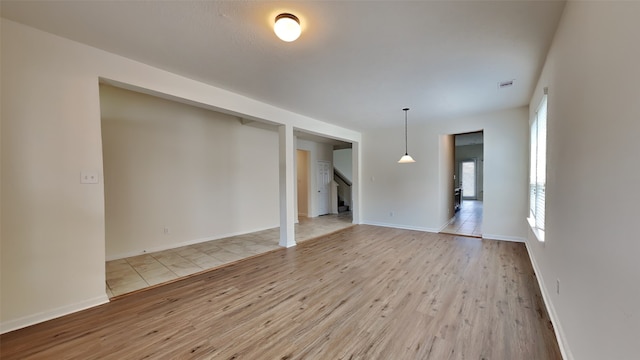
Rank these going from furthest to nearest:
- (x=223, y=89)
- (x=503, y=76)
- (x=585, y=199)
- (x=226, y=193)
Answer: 1. (x=226, y=193)
2. (x=223, y=89)
3. (x=503, y=76)
4. (x=585, y=199)

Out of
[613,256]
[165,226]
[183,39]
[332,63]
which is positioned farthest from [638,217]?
[165,226]

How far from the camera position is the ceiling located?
6.23 feet

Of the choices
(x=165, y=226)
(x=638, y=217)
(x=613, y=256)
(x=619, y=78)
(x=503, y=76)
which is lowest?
(x=165, y=226)

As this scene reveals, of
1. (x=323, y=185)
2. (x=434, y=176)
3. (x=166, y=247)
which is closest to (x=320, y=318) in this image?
(x=166, y=247)

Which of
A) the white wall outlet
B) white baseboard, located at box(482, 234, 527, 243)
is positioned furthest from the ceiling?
white baseboard, located at box(482, 234, 527, 243)

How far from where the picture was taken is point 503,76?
3.17m

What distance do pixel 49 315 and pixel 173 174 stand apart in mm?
2706

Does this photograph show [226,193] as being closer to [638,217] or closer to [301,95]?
[301,95]

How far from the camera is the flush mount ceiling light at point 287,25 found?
192 centimetres

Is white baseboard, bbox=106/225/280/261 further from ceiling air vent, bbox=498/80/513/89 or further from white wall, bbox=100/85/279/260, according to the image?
ceiling air vent, bbox=498/80/513/89

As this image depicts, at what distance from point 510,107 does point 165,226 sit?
699 centimetres

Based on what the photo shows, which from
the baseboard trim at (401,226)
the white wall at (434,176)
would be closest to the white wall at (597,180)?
the white wall at (434,176)

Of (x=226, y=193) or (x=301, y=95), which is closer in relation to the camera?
(x=301, y=95)

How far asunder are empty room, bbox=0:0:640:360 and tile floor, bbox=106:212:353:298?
0.17ft
